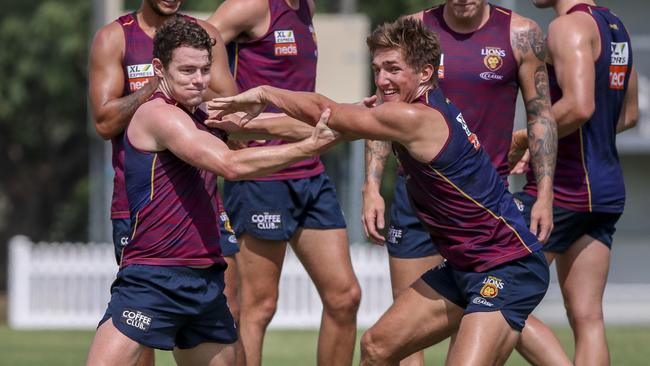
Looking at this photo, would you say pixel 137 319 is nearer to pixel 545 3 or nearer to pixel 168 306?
pixel 168 306

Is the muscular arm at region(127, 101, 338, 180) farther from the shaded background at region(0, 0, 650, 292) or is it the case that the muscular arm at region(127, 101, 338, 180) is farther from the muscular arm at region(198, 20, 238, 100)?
the shaded background at region(0, 0, 650, 292)

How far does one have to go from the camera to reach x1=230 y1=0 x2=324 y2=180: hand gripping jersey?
8148 mm

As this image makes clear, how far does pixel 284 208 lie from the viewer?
Answer: 819cm

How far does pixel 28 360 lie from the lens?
12.1m

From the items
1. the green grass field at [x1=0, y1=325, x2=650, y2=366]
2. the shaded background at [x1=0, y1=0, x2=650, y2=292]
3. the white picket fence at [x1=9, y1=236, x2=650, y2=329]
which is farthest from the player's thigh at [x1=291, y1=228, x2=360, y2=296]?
the shaded background at [x1=0, y1=0, x2=650, y2=292]

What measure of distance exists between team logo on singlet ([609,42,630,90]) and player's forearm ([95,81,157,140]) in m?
2.61

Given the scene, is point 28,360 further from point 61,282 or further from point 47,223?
point 47,223

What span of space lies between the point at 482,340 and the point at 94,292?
1257 cm

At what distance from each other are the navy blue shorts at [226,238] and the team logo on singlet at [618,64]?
231 centimetres

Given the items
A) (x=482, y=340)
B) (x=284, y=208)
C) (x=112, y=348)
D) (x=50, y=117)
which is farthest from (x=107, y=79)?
(x=50, y=117)

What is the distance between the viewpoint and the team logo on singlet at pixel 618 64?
7.90m

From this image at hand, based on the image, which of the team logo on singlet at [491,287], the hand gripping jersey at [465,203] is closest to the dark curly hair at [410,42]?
the hand gripping jersey at [465,203]

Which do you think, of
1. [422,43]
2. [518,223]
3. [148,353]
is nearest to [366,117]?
[422,43]

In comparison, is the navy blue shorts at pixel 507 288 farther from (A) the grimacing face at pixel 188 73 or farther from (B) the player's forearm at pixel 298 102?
(A) the grimacing face at pixel 188 73
